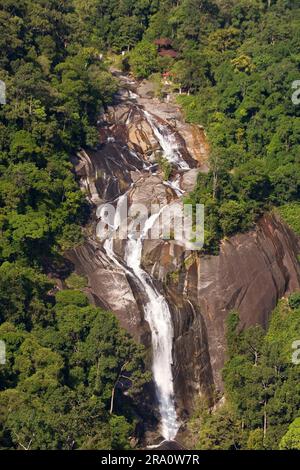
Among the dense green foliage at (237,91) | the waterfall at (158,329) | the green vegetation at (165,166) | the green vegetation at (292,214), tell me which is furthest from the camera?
the green vegetation at (165,166)

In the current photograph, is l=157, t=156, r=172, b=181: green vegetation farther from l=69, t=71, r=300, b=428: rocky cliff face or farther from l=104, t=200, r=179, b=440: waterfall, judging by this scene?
l=104, t=200, r=179, b=440: waterfall

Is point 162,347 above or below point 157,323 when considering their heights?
below

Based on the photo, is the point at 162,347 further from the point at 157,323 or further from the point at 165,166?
the point at 165,166

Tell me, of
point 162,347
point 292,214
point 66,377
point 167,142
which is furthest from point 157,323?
point 167,142

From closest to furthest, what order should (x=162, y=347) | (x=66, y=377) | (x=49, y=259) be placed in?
(x=66, y=377)
(x=162, y=347)
(x=49, y=259)

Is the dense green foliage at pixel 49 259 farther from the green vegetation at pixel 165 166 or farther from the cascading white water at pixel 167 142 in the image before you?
the green vegetation at pixel 165 166

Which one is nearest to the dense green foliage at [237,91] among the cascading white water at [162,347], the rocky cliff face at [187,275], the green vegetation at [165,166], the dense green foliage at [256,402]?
the rocky cliff face at [187,275]

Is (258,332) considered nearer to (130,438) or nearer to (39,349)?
(130,438)
